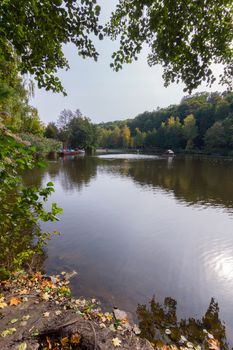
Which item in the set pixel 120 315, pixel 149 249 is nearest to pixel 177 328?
pixel 120 315

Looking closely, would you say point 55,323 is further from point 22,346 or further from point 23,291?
point 23,291

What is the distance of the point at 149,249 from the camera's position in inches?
300

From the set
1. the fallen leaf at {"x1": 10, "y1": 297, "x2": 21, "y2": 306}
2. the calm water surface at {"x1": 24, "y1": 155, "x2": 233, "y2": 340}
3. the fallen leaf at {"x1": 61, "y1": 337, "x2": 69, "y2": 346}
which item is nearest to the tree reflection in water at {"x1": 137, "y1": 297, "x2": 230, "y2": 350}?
the calm water surface at {"x1": 24, "y1": 155, "x2": 233, "y2": 340}

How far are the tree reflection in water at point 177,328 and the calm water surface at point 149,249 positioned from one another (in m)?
0.19

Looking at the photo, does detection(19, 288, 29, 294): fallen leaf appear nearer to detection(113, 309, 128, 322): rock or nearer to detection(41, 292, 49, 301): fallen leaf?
detection(41, 292, 49, 301): fallen leaf

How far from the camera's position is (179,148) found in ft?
263

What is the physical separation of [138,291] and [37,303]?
2.43 metres

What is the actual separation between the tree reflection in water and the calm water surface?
0.19 meters

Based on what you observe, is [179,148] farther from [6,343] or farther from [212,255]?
[6,343]

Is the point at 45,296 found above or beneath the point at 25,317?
beneath

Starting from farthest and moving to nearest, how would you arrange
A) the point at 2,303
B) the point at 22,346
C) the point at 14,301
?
the point at 14,301 → the point at 2,303 → the point at 22,346

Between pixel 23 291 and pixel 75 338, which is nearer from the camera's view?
pixel 75 338

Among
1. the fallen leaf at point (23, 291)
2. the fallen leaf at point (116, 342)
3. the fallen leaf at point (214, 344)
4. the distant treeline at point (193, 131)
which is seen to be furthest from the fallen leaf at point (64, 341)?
the distant treeline at point (193, 131)

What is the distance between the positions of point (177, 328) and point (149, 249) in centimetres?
340
